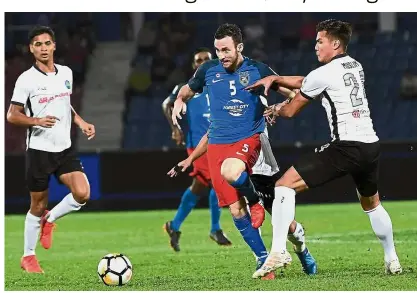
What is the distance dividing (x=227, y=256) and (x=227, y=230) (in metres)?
3.28

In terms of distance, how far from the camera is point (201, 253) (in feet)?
36.4

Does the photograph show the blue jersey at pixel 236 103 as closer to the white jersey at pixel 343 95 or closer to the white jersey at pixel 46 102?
the white jersey at pixel 343 95

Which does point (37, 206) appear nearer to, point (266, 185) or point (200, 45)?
point (266, 185)

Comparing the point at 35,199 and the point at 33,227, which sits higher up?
the point at 35,199

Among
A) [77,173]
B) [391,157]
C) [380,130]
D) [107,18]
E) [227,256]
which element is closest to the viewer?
[77,173]

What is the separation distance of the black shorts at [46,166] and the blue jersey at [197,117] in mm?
2185

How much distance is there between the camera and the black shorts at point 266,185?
28.9 feet

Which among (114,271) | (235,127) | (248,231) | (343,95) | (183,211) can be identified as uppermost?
(343,95)

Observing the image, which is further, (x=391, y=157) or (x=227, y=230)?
(x=391, y=157)

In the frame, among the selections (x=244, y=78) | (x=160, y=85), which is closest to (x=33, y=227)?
(x=244, y=78)

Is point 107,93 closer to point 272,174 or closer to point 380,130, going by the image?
point 380,130

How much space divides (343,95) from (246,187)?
3.44ft

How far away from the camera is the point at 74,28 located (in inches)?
866

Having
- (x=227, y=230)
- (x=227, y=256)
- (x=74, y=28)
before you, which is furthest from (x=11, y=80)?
(x=227, y=256)
